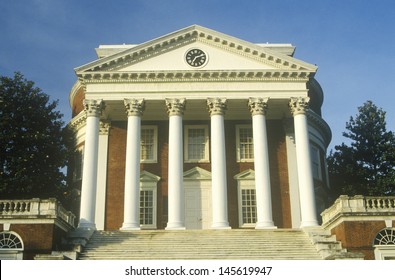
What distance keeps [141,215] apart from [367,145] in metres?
21.5

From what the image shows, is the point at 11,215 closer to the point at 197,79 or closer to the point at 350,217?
the point at 197,79

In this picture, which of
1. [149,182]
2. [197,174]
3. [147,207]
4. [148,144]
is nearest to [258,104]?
[197,174]

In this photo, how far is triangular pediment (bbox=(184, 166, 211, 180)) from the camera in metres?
38.9

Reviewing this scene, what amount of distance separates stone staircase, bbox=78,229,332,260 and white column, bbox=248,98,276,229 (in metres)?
1.97

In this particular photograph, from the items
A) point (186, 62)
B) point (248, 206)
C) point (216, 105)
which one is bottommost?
point (248, 206)

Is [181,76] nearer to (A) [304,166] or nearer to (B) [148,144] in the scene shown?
(B) [148,144]

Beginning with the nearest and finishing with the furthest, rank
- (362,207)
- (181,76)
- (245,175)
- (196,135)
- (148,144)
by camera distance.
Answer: (362,207) → (181,76) → (245,175) → (148,144) → (196,135)

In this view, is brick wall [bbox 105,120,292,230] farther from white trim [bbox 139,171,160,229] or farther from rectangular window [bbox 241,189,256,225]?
rectangular window [bbox 241,189,256,225]

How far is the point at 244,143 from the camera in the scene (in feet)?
132

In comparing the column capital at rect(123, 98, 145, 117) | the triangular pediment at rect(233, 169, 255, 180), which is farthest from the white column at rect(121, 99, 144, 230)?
the triangular pediment at rect(233, 169, 255, 180)

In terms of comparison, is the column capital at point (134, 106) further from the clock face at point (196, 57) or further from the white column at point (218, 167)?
the white column at point (218, 167)

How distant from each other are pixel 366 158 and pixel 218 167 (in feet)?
59.0

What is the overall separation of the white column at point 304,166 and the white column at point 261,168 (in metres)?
2.04

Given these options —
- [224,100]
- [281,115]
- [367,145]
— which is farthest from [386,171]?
[224,100]
